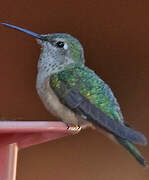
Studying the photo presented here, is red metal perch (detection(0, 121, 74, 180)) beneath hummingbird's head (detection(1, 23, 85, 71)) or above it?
beneath

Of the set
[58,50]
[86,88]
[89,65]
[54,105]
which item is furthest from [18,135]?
[89,65]

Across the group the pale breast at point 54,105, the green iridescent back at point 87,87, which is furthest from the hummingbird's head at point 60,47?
the pale breast at point 54,105

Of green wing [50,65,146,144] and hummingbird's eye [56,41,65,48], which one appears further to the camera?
hummingbird's eye [56,41,65,48]

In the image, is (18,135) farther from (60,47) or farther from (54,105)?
(60,47)

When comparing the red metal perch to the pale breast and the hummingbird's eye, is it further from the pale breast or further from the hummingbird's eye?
the hummingbird's eye

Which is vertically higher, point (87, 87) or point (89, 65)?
point (89, 65)

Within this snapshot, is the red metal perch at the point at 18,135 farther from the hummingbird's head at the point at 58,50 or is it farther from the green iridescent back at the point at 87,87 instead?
the hummingbird's head at the point at 58,50

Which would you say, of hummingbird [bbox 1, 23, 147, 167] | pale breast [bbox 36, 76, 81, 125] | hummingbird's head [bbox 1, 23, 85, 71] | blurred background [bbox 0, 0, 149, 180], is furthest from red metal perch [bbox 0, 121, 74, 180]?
blurred background [bbox 0, 0, 149, 180]
